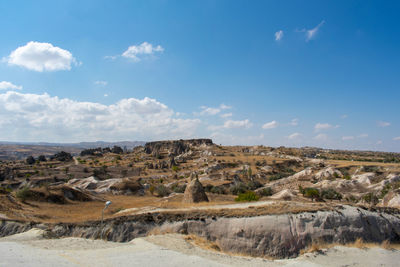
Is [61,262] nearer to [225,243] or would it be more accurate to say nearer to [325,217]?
[225,243]

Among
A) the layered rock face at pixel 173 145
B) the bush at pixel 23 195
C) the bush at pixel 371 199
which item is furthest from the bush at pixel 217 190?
the layered rock face at pixel 173 145

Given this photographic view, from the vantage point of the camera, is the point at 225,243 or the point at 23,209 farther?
the point at 23,209

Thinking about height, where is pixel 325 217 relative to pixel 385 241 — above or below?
above

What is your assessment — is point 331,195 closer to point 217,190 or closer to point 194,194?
point 217,190

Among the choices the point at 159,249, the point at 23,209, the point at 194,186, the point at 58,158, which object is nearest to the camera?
the point at 159,249

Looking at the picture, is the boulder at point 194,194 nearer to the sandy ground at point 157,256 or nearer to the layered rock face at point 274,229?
the layered rock face at point 274,229

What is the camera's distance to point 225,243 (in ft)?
45.0

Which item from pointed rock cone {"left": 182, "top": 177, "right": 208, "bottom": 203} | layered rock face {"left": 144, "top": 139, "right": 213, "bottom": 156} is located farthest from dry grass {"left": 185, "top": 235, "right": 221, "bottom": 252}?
layered rock face {"left": 144, "top": 139, "right": 213, "bottom": 156}

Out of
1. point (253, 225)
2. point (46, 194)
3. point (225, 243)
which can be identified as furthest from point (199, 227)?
point (46, 194)

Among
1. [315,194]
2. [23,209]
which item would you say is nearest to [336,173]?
[315,194]

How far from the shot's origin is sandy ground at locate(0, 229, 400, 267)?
9.71 meters

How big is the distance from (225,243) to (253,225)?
1.98 metres

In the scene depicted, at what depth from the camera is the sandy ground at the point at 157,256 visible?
971cm

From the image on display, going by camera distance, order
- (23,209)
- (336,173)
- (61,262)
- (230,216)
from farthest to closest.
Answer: (336,173) → (23,209) → (230,216) → (61,262)
